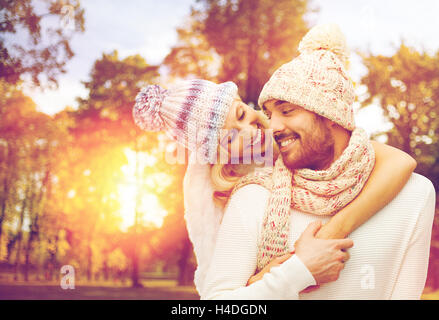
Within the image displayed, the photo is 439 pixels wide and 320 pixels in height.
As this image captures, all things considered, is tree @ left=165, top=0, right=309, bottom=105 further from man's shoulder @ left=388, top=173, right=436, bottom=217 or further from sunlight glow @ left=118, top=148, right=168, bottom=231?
man's shoulder @ left=388, top=173, right=436, bottom=217

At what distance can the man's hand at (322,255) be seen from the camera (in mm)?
1802

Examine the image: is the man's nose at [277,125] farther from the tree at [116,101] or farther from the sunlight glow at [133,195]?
the sunlight glow at [133,195]

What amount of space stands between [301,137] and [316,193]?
308mm

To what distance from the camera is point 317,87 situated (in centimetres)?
207

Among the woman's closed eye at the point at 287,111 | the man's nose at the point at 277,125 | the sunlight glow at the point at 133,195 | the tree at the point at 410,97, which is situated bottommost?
the man's nose at the point at 277,125

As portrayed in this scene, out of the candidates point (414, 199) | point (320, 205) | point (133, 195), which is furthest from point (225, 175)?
point (133, 195)

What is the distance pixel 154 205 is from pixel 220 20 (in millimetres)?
7869

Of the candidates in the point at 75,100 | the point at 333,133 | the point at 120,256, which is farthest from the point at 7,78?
the point at 120,256

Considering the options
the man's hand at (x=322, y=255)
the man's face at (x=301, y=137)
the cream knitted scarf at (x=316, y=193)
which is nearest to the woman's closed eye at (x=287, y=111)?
the man's face at (x=301, y=137)

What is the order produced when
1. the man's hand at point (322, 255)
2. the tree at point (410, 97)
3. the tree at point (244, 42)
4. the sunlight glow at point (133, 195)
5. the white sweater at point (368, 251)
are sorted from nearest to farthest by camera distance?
the man's hand at point (322, 255) < the white sweater at point (368, 251) < the tree at point (244, 42) < the tree at point (410, 97) < the sunlight glow at point (133, 195)

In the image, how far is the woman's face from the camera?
99.7 inches

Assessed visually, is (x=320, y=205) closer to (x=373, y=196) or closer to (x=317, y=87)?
(x=373, y=196)

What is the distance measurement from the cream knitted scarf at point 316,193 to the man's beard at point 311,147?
Result: 71mm

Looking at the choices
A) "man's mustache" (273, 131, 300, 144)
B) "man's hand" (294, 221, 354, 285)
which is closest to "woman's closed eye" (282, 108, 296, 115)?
"man's mustache" (273, 131, 300, 144)
